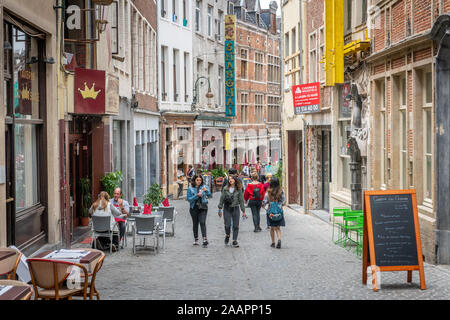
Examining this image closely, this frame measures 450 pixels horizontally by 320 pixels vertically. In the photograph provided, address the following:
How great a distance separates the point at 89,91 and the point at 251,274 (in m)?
5.15

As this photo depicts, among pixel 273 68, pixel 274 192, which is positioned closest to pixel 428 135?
pixel 274 192

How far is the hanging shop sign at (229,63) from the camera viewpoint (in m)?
43.1

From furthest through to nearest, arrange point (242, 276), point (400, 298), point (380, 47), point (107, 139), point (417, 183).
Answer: point (107, 139) → point (380, 47) → point (417, 183) → point (242, 276) → point (400, 298)

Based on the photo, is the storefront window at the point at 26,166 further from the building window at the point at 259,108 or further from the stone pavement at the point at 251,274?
the building window at the point at 259,108

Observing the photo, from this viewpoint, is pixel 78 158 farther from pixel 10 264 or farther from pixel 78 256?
pixel 10 264

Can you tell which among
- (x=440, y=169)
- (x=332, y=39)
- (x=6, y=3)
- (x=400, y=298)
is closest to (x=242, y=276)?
(x=400, y=298)

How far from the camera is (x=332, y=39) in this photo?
1864 centimetres

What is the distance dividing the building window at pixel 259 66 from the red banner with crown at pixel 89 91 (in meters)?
44.2

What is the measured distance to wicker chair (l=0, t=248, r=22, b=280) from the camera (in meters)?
7.66

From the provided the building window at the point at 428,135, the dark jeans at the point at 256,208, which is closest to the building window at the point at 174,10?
the dark jeans at the point at 256,208

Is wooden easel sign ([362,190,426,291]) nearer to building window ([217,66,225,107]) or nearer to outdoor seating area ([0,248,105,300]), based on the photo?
outdoor seating area ([0,248,105,300])

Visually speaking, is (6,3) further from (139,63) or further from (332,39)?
(139,63)

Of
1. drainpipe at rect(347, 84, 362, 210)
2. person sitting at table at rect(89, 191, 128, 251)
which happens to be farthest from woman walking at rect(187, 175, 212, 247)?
drainpipe at rect(347, 84, 362, 210)
